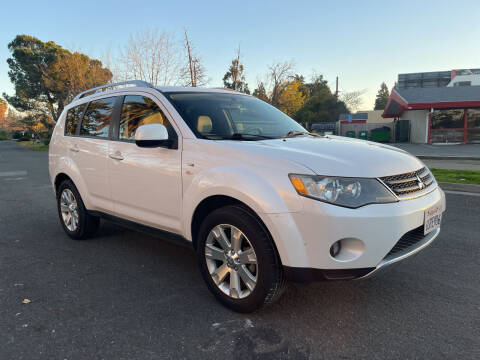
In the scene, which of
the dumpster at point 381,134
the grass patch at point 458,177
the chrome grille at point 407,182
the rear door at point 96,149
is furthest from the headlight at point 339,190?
the dumpster at point 381,134

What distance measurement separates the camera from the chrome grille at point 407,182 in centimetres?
251

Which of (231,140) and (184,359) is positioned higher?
(231,140)

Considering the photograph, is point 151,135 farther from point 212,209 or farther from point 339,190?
point 339,190

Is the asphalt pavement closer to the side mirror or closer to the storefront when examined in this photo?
the side mirror

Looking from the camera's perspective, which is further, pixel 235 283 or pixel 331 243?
pixel 235 283

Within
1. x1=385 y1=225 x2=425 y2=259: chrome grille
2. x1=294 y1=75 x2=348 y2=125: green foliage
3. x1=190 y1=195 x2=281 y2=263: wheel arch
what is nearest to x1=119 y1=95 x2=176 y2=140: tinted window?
x1=190 y1=195 x2=281 y2=263: wheel arch

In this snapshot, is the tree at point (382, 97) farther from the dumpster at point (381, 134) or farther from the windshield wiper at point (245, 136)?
the windshield wiper at point (245, 136)

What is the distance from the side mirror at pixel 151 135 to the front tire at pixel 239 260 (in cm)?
78

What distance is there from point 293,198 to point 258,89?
25.4 metres

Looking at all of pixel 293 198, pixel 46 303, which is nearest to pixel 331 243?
pixel 293 198

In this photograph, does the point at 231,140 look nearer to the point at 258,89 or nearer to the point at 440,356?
the point at 440,356

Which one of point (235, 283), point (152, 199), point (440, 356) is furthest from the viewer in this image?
point (152, 199)

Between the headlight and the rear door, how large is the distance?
2.36m

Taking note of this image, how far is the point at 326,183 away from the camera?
235cm
